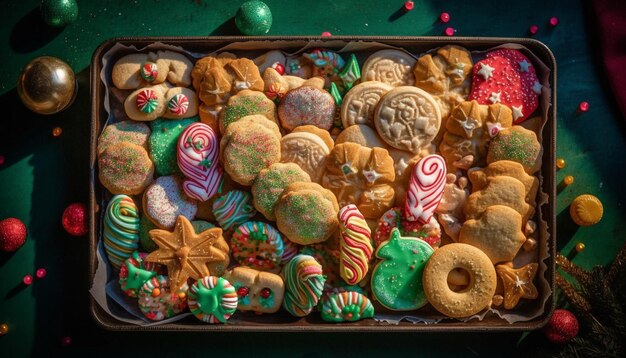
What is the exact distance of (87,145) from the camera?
293 cm

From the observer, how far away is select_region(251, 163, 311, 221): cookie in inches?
102

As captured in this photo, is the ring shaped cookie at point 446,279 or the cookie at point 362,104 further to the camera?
the cookie at point 362,104

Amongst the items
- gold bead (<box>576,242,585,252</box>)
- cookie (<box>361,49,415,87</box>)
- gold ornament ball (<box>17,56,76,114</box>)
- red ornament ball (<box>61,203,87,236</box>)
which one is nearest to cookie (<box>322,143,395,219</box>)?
cookie (<box>361,49,415,87</box>)

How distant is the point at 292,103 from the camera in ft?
A: 8.73

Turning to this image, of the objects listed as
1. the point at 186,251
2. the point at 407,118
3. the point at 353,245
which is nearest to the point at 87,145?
the point at 186,251

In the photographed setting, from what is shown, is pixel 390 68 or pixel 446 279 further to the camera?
pixel 390 68

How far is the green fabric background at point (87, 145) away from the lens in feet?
9.36

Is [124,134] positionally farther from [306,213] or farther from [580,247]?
[580,247]

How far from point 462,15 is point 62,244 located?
2150mm

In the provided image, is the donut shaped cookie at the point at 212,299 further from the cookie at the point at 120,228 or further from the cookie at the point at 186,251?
the cookie at the point at 120,228

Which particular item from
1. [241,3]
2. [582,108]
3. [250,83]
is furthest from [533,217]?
[241,3]

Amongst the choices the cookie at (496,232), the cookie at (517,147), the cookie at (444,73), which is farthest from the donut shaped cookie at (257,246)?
the cookie at (517,147)

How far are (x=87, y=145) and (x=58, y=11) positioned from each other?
612 mm

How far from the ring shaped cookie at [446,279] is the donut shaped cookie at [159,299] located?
3.34ft
